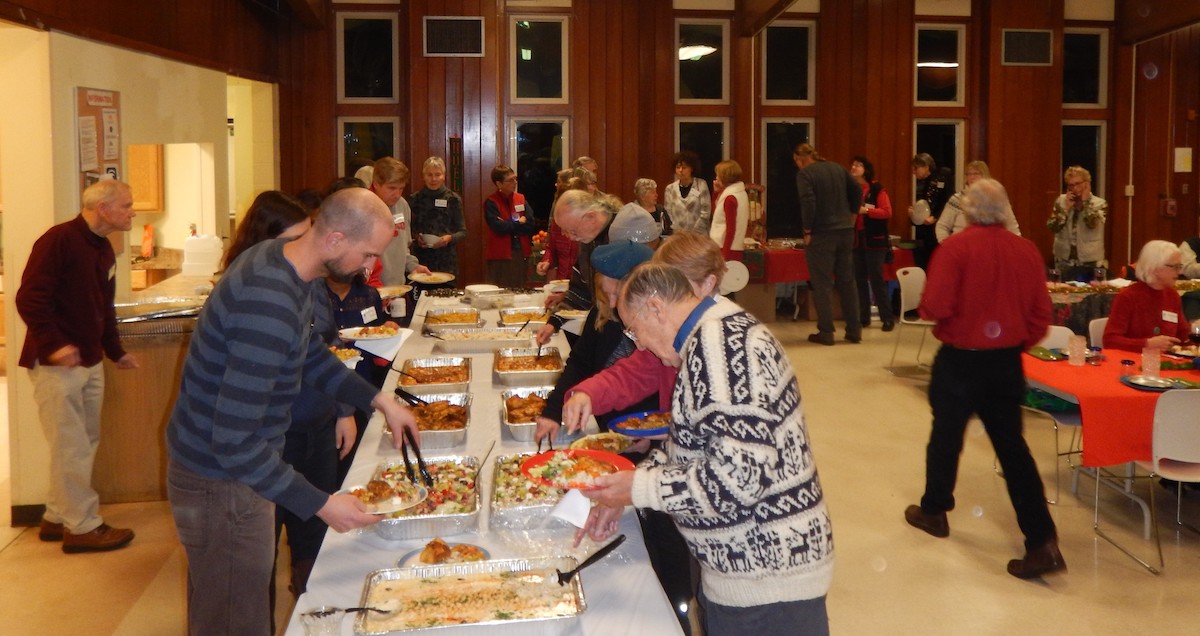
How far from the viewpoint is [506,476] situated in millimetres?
2516

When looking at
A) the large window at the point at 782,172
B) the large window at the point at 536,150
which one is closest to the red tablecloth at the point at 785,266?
the large window at the point at 782,172

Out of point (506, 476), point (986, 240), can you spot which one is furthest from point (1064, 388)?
point (506, 476)

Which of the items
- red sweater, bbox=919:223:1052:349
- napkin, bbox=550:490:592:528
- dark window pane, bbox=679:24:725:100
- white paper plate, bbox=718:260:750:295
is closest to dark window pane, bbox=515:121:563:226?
dark window pane, bbox=679:24:725:100

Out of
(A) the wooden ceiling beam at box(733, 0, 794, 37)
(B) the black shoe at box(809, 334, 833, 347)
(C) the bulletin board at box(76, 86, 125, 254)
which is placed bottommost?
(B) the black shoe at box(809, 334, 833, 347)

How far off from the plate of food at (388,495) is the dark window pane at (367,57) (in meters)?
8.35

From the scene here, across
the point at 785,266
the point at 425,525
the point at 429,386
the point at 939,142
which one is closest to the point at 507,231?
the point at 785,266

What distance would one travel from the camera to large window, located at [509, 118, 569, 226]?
10211mm

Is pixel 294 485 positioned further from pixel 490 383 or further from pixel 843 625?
pixel 843 625

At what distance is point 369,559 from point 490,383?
1.65m

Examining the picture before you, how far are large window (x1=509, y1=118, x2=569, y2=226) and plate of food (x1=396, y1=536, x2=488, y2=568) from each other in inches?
322

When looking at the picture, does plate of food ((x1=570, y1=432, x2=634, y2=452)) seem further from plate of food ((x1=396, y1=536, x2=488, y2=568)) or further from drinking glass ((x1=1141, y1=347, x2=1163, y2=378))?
drinking glass ((x1=1141, y1=347, x2=1163, y2=378))

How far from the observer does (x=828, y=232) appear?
8.48 meters

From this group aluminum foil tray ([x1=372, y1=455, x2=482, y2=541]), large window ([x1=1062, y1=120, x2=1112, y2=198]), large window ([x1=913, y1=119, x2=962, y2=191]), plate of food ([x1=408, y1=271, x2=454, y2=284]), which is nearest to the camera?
aluminum foil tray ([x1=372, y1=455, x2=482, y2=541])

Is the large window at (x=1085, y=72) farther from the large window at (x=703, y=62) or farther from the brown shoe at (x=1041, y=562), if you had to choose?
the brown shoe at (x=1041, y=562)
